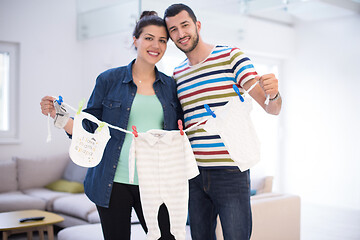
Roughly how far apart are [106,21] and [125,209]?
3.45m

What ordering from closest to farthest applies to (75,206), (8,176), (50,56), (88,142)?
(88,142) < (75,206) < (8,176) < (50,56)

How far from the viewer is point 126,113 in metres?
1.94

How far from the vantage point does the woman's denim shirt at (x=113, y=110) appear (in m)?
1.91

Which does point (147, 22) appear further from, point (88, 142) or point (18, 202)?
point (18, 202)

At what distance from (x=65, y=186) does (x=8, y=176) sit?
24.6 inches

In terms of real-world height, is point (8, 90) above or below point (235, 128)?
above

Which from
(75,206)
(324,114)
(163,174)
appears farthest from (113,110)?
(324,114)

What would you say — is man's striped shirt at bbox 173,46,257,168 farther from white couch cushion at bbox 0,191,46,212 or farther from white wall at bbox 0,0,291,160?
white wall at bbox 0,0,291,160

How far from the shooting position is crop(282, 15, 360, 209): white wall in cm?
590

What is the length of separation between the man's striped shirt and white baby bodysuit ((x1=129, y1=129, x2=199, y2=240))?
4.9 inches

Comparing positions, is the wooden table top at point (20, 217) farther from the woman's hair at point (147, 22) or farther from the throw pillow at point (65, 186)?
the woman's hair at point (147, 22)

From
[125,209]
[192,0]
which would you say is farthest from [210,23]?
[125,209]

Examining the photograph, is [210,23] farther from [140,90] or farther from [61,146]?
[140,90]

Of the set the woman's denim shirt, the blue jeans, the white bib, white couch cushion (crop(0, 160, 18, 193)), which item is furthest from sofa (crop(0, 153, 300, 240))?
the white bib
